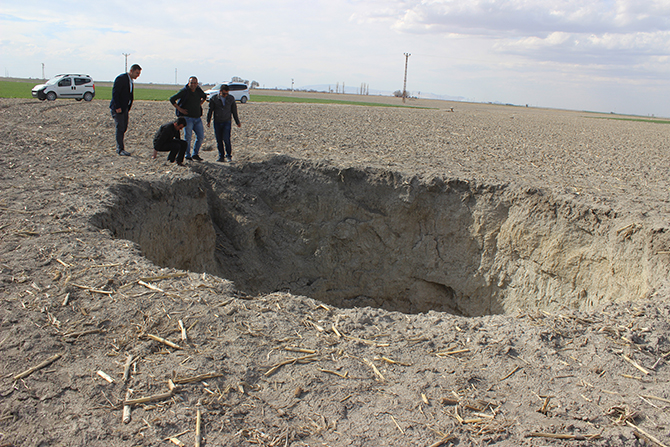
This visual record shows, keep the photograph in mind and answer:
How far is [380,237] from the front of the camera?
8656 millimetres

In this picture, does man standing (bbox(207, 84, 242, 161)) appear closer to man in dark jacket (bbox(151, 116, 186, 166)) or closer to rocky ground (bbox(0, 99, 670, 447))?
man in dark jacket (bbox(151, 116, 186, 166))

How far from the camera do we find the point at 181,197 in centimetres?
720

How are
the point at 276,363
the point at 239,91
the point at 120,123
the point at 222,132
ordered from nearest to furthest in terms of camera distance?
the point at 276,363 → the point at 120,123 → the point at 222,132 → the point at 239,91

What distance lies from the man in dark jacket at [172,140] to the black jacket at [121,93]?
0.76 m

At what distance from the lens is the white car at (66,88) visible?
20.9 m

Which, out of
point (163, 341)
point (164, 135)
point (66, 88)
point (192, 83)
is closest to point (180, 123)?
point (164, 135)

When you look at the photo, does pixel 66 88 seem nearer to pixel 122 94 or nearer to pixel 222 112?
pixel 122 94

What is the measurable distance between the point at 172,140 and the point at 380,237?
4324 millimetres

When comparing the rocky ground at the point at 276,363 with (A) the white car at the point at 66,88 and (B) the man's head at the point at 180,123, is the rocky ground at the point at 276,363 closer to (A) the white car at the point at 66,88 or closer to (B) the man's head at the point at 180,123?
(B) the man's head at the point at 180,123

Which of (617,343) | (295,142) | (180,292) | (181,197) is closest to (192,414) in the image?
(180,292)

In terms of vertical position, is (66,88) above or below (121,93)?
above

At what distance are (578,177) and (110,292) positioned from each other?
7.87 m

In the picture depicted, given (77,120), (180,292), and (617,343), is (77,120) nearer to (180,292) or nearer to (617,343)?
(180,292)

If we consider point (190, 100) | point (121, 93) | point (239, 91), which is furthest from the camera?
point (239, 91)
